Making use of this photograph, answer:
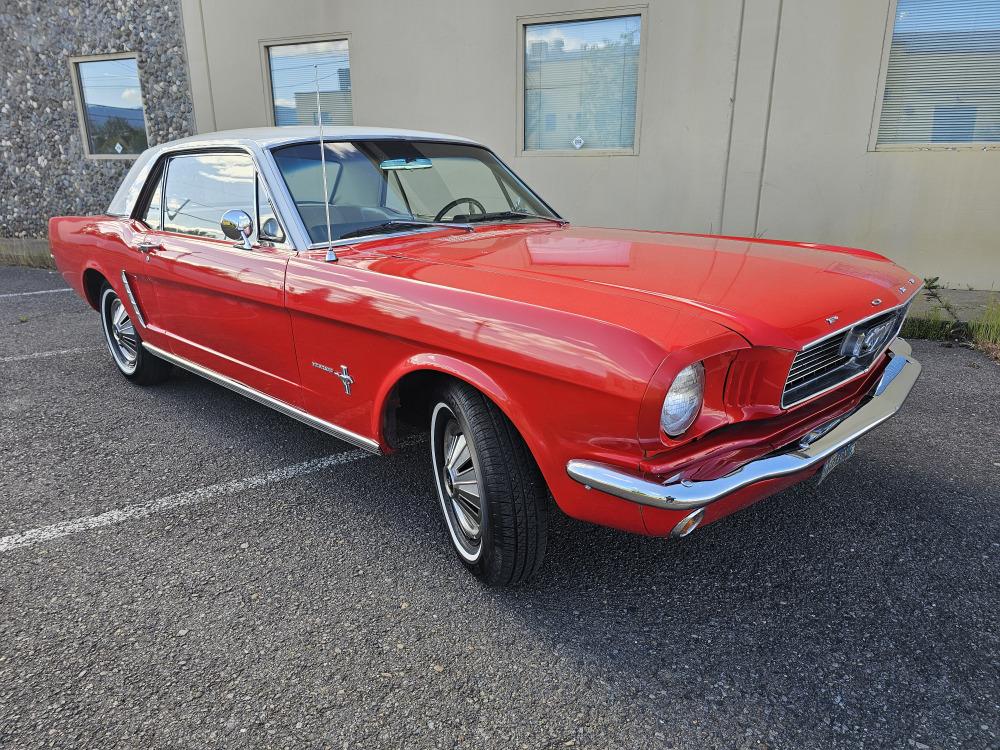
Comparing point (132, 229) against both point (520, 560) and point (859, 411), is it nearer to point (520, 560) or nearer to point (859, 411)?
point (520, 560)

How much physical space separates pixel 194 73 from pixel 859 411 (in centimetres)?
989

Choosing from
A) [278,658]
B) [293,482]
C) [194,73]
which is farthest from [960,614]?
[194,73]

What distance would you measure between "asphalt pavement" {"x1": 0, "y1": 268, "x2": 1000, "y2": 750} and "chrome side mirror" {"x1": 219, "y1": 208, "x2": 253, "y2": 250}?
1094 mm

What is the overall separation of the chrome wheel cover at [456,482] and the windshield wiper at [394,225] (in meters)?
0.99

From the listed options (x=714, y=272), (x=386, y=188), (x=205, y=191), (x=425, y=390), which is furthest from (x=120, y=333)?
(x=714, y=272)

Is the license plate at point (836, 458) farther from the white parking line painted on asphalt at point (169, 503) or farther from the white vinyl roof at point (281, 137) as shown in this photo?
A: the white vinyl roof at point (281, 137)

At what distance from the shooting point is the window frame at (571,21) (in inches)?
275

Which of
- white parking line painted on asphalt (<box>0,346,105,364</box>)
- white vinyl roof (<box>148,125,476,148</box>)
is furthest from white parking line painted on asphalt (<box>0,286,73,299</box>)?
white vinyl roof (<box>148,125,476,148</box>)

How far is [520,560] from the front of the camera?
2246 mm

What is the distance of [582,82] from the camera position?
7.39 m

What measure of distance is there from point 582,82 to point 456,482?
→ 20.1ft

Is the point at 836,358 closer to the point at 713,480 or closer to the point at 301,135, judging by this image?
the point at 713,480

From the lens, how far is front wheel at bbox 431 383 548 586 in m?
2.15

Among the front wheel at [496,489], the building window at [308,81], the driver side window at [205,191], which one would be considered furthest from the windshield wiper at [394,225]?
the building window at [308,81]
